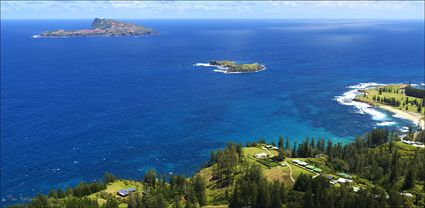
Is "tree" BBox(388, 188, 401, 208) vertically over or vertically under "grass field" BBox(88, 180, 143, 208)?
over

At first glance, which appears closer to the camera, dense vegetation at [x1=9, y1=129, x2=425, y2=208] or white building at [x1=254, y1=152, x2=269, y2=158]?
dense vegetation at [x1=9, y1=129, x2=425, y2=208]

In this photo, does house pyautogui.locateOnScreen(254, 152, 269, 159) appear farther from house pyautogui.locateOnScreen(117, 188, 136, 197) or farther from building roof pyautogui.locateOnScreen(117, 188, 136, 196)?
building roof pyautogui.locateOnScreen(117, 188, 136, 196)

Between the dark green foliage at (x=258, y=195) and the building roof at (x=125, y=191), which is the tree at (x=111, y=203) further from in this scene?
the dark green foliage at (x=258, y=195)

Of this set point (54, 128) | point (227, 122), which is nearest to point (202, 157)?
point (227, 122)

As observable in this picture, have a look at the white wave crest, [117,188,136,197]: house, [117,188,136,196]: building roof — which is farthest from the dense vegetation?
the white wave crest

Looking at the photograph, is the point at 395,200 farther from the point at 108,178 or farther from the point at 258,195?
the point at 108,178

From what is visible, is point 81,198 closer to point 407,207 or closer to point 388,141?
point 407,207

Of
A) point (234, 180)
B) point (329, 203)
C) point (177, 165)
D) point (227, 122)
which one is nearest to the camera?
point (329, 203)

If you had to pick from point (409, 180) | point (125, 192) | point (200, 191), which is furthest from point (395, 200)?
point (125, 192)
